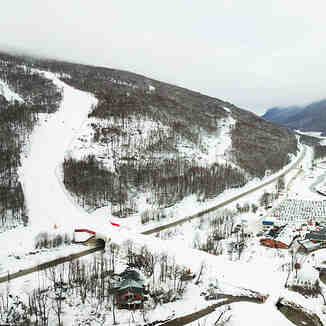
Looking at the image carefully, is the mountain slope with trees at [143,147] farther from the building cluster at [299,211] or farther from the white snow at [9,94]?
the building cluster at [299,211]

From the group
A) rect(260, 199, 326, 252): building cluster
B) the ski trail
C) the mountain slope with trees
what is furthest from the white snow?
rect(260, 199, 326, 252): building cluster

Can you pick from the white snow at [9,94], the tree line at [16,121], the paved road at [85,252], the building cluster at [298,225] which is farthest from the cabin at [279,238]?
the white snow at [9,94]

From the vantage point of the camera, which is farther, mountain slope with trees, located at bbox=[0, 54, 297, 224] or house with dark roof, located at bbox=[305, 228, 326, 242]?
mountain slope with trees, located at bbox=[0, 54, 297, 224]

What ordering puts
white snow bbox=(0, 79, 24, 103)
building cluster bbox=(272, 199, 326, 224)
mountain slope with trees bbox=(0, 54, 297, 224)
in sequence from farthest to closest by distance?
white snow bbox=(0, 79, 24, 103) → mountain slope with trees bbox=(0, 54, 297, 224) → building cluster bbox=(272, 199, 326, 224)

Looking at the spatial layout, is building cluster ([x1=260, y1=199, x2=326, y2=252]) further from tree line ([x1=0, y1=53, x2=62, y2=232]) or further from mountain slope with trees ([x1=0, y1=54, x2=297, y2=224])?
tree line ([x1=0, y1=53, x2=62, y2=232])

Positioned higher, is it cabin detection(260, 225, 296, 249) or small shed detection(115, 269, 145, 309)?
small shed detection(115, 269, 145, 309)

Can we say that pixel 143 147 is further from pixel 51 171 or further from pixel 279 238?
pixel 279 238

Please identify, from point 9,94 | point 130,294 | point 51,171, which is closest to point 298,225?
point 130,294
